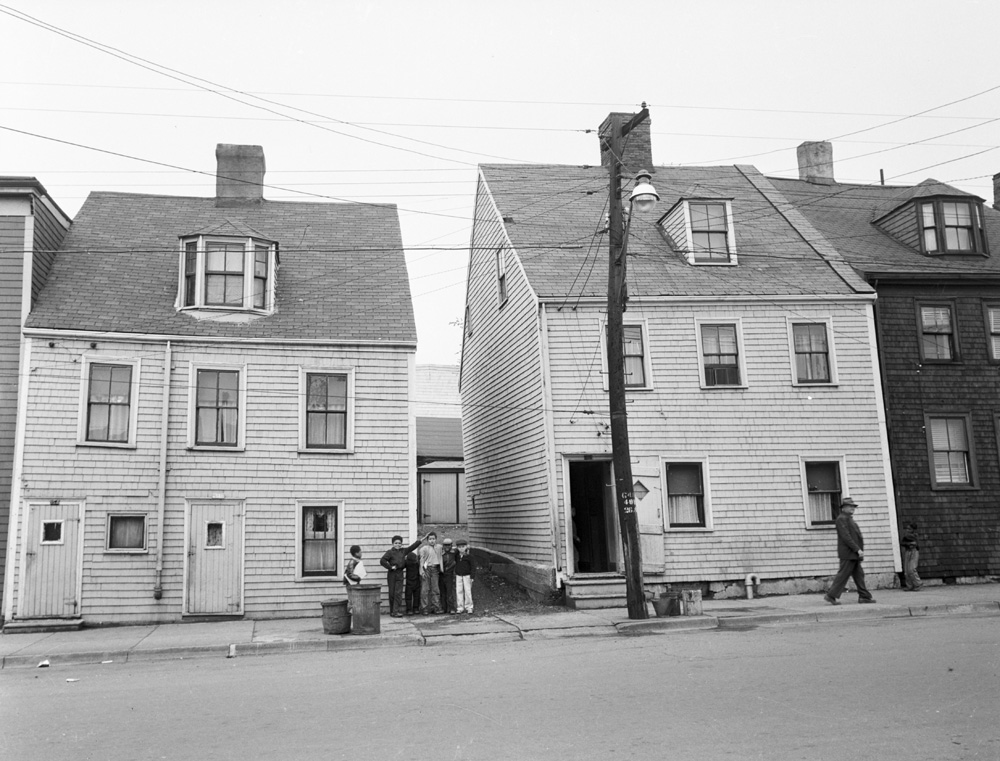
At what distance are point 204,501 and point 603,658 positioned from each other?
380 inches

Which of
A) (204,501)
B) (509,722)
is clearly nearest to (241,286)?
(204,501)

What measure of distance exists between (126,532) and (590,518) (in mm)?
10246

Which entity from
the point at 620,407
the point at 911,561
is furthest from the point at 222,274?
the point at 911,561

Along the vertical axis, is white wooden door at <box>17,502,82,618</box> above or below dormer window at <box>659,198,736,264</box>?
below

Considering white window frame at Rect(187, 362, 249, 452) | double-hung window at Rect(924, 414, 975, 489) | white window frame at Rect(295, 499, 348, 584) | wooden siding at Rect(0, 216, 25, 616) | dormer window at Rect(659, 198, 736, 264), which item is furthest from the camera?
dormer window at Rect(659, 198, 736, 264)

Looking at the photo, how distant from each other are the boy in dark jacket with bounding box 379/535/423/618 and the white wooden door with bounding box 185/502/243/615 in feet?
9.44

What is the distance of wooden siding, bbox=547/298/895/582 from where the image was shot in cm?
1922

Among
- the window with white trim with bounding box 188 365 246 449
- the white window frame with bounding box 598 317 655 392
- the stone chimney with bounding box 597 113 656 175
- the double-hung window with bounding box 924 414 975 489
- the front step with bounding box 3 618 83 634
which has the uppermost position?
the stone chimney with bounding box 597 113 656 175

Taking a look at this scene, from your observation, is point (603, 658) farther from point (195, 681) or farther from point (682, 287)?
point (682, 287)

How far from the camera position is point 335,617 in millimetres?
14820

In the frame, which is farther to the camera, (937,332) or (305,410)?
(937,332)

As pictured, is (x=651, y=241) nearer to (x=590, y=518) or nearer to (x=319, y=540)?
(x=590, y=518)

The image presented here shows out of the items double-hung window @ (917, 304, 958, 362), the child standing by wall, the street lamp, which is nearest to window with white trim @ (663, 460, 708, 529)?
the street lamp

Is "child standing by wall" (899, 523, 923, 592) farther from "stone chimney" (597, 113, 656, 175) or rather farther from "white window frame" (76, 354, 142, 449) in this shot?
"white window frame" (76, 354, 142, 449)
